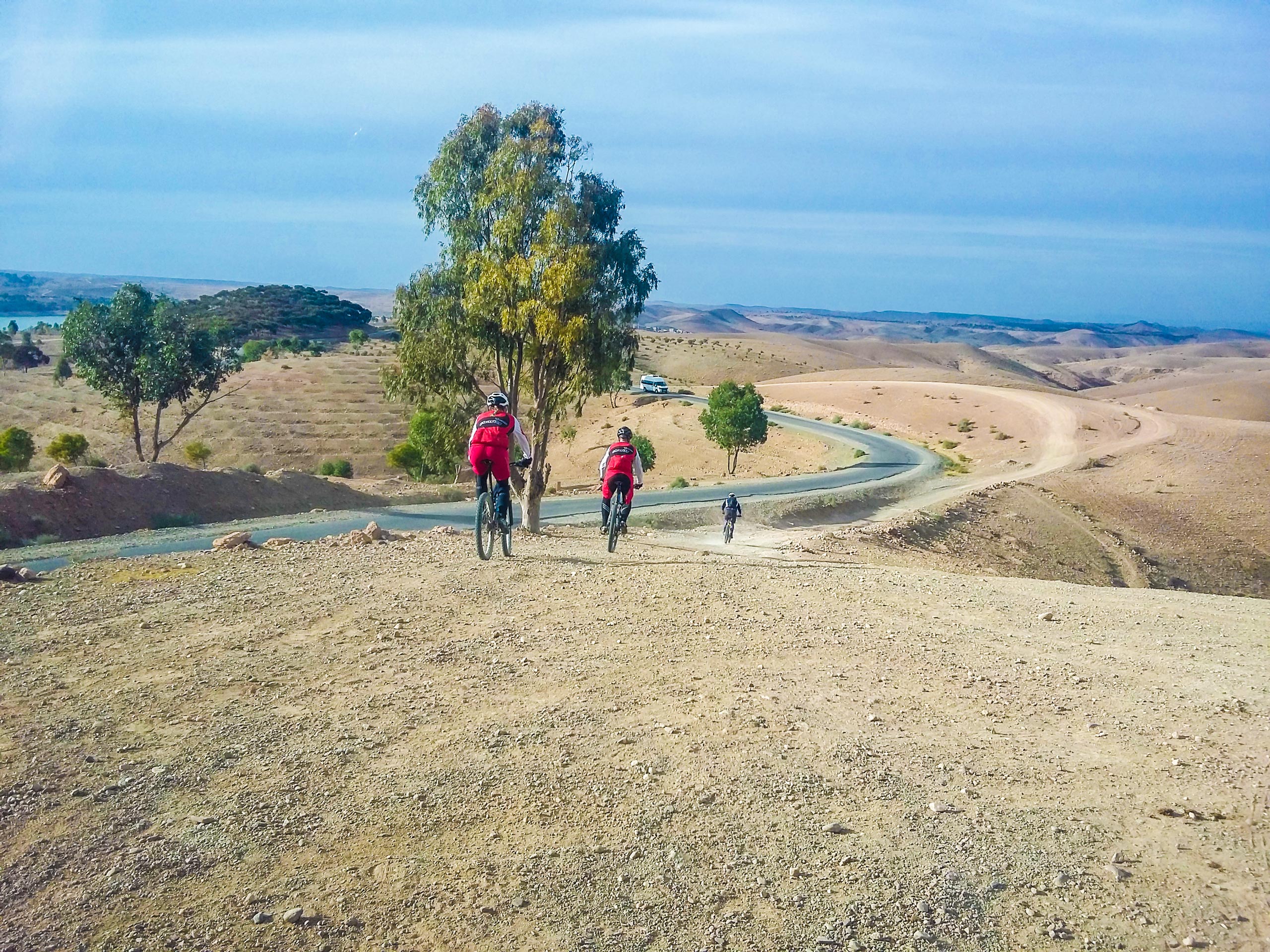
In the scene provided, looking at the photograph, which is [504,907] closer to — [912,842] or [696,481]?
[912,842]

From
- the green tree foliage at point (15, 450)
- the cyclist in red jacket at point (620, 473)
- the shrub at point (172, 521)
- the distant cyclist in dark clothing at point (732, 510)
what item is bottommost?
the green tree foliage at point (15, 450)

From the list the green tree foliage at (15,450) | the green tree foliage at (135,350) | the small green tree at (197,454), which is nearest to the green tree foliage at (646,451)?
the green tree foliage at (135,350)

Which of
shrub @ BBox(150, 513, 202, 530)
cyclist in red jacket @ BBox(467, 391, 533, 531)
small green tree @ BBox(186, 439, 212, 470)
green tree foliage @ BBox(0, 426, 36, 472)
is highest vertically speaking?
cyclist in red jacket @ BBox(467, 391, 533, 531)

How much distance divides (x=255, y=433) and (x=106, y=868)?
71620mm

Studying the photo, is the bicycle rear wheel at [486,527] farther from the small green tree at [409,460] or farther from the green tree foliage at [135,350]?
the small green tree at [409,460]

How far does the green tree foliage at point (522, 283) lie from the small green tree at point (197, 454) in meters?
43.0

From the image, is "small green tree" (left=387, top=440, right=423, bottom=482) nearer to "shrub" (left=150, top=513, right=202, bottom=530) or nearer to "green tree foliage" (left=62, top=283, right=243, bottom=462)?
"green tree foliage" (left=62, top=283, right=243, bottom=462)

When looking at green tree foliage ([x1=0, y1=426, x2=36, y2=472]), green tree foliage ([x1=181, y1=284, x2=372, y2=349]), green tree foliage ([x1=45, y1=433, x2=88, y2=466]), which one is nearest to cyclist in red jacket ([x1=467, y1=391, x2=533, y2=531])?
green tree foliage ([x1=0, y1=426, x2=36, y2=472])

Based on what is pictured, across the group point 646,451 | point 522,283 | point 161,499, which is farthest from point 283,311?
point 522,283

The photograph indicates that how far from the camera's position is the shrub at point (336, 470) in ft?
197

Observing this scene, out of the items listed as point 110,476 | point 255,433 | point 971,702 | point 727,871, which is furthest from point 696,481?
point 727,871

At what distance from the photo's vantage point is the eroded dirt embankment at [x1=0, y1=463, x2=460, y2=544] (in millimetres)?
28000

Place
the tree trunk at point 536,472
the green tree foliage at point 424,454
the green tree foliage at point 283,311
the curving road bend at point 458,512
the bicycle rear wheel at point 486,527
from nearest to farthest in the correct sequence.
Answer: the bicycle rear wheel at point 486,527 < the tree trunk at point 536,472 < the curving road bend at point 458,512 < the green tree foliage at point 424,454 < the green tree foliage at point 283,311

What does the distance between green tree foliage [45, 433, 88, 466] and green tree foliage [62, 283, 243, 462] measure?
390 centimetres
